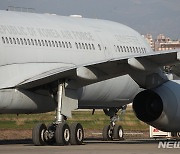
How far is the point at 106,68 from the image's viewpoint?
2761cm

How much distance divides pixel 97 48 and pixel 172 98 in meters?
5.66

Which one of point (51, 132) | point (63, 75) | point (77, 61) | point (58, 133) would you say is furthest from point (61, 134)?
point (77, 61)

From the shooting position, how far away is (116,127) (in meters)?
36.4

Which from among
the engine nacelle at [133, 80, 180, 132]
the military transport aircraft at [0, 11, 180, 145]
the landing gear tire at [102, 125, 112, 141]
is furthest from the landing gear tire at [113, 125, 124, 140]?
the engine nacelle at [133, 80, 180, 132]

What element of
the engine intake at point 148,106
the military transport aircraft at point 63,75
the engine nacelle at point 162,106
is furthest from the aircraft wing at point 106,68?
the engine intake at point 148,106

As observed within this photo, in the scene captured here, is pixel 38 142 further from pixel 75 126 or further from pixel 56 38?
pixel 56 38

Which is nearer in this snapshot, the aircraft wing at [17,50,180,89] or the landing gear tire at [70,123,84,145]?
the aircraft wing at [17,50,180,89]

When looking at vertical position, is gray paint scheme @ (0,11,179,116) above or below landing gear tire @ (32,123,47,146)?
above

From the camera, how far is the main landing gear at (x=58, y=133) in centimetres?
2745

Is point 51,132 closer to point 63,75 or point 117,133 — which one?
point 63,75

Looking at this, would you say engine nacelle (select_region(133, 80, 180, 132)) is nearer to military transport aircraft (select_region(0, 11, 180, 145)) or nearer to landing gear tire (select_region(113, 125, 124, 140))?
military transport aircraft (select_region(0, 11, 180, 145))

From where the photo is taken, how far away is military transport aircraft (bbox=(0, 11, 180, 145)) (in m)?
27.5

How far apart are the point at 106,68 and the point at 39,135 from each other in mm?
3293

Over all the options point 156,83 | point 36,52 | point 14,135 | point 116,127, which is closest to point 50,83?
point 36,52
